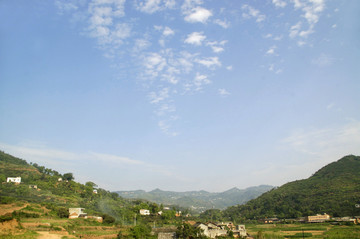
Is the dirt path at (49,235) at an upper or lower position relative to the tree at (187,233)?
upper

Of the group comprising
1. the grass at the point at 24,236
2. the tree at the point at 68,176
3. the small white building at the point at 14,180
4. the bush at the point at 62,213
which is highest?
the tree at the point at 68,176

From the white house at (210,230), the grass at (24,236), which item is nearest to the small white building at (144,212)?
the white house at (210,230)

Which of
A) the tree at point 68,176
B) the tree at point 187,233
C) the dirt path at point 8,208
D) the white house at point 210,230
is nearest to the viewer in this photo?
the dirt path at point 8,208

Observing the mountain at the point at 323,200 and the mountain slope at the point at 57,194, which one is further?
the mountain at the point at 323,200

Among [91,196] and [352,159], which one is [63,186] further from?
[352,159]

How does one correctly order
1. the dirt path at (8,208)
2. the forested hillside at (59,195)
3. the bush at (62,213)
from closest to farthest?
the dirt path at (8,208), the bush at (62,213), the forested hillside at (59,195)

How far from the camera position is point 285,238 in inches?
1479

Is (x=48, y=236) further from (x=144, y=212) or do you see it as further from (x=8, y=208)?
(x=144, y=212)

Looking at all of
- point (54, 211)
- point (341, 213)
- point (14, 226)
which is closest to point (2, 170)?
point (54, 211)

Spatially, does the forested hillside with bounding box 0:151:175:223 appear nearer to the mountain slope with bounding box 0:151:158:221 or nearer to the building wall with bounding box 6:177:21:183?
the mountain slope with bounding box 0:151:158:221

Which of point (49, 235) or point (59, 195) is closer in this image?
point (49, 235)

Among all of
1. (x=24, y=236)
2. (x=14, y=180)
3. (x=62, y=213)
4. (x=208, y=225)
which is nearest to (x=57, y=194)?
(x=14, y=180)

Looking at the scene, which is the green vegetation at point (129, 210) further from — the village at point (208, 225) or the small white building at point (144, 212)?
the small white building at point (144, 212)

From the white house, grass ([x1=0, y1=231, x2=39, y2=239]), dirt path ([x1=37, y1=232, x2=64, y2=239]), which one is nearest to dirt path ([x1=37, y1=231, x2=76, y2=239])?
dirt path ([x1=37, y1=232, x2=64, y2=239])
